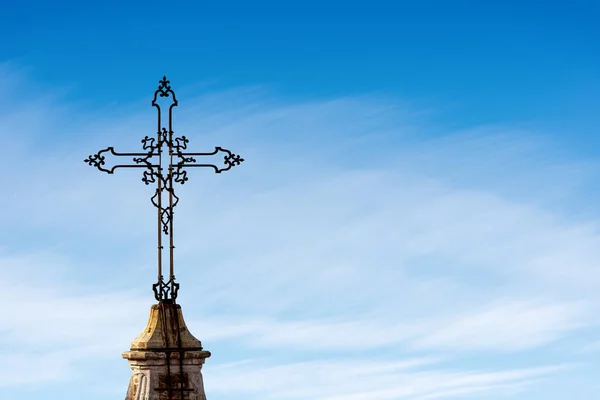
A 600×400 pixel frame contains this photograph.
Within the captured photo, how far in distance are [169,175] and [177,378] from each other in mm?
2181

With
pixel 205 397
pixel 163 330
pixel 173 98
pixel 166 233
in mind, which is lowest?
pixel 205 397

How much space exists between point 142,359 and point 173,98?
Answer: 9.56 feet

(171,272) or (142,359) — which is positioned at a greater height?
(171,272)

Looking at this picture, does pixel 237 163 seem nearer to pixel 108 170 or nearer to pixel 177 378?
pixel 108 170

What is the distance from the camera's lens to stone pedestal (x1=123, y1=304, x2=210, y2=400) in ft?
33.0

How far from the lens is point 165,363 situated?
10.1 metres

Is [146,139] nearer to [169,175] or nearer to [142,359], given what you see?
[169,175]

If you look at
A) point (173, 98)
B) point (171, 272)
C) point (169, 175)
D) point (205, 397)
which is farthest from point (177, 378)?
point (173, 98)

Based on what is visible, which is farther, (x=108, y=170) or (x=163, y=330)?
(x=108, y=170)

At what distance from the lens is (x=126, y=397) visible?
10172 millimetres

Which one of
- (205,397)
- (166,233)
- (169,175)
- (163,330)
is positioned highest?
(169,175)

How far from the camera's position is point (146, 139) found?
35.0 feet

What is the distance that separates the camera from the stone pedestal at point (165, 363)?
1007 cm

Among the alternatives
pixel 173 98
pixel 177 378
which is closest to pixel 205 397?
pixel 177 378
